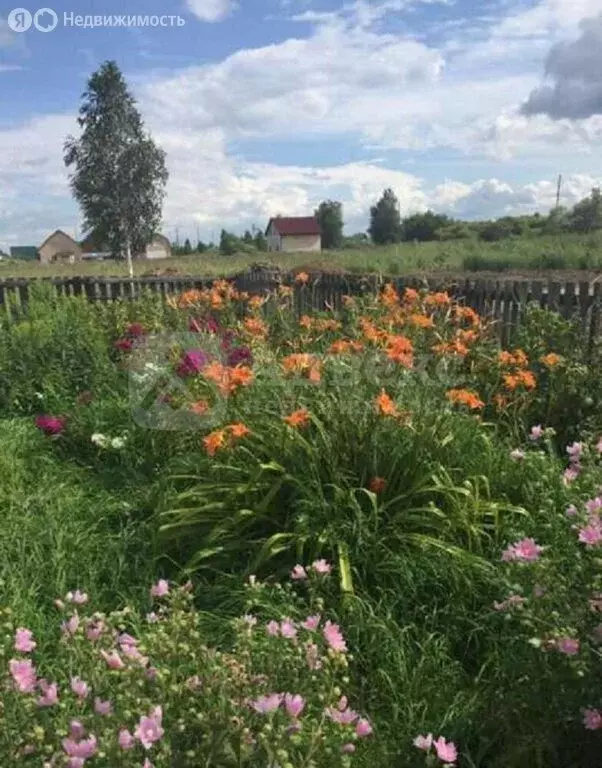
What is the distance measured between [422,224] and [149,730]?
56272mm

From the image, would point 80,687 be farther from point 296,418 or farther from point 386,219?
point 386,219

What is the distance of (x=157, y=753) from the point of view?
141 centimetres

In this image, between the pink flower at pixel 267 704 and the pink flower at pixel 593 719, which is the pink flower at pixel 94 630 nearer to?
the pink flower at pixel 267 704

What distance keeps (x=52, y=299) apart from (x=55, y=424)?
322 cm

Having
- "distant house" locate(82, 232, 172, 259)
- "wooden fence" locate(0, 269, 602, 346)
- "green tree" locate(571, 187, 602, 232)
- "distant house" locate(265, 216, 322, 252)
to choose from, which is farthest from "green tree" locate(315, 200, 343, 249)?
"wooden fence" locate(0, 269, 602, 346)

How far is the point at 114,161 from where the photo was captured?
2930 cm

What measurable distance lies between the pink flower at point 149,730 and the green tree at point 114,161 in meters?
28.8

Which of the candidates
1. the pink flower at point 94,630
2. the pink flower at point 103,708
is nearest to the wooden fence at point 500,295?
the pink flower at point 94,630

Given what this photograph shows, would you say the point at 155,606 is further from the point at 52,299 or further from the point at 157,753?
the point at 52,299

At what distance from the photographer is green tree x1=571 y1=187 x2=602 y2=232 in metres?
29.8

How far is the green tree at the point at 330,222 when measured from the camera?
2603 inches

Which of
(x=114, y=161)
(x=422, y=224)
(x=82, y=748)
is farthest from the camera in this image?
(x=422, y=224)

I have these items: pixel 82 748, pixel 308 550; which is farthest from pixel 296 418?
pixel 82 748

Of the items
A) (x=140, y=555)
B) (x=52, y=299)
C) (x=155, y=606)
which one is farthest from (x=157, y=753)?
(x=52, y=299)
